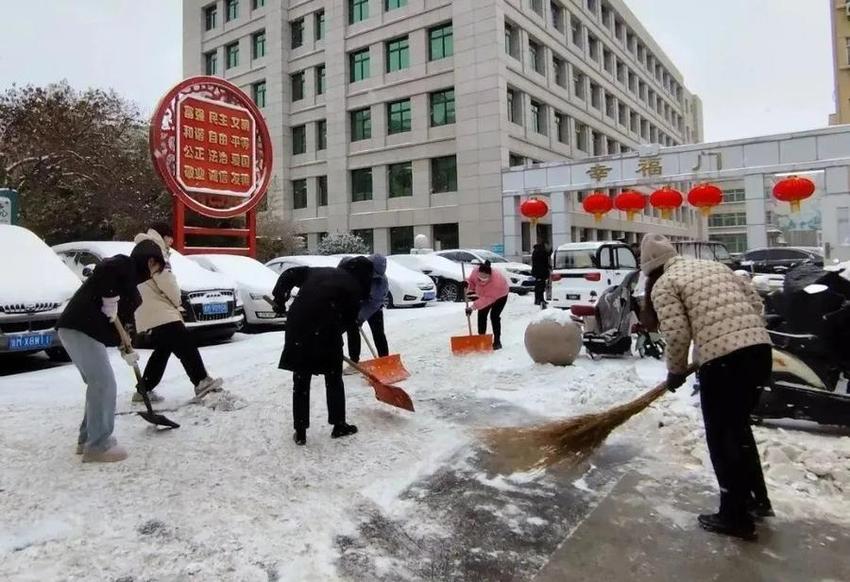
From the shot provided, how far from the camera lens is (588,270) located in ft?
38.2

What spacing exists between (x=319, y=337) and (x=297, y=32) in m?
35.4

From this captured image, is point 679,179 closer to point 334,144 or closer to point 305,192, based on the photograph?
point 334,144

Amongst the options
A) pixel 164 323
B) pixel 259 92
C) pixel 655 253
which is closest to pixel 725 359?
pixel 655 253

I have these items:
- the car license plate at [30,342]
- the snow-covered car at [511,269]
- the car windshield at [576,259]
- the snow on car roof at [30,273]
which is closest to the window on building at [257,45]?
the snow-covered car at [511,269]

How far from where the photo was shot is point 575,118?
34.7 meters

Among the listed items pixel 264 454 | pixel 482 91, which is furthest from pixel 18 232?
pixel 482 91

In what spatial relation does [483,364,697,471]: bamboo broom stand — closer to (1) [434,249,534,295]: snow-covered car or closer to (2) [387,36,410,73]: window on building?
(1) [434,249,534,295]: snow-covered car

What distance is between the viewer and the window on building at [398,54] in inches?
1206

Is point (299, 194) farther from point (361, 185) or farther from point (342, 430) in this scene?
point (342, 430)

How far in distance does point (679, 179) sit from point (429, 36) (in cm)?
1494

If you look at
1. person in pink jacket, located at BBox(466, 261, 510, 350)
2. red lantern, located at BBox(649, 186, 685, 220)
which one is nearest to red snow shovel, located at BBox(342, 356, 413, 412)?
person in pink jacket, located at BBox(466, 261, 510, 350)

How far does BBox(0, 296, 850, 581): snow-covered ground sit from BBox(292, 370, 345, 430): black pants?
180 millimetres

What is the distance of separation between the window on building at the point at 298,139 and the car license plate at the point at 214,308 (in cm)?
2738

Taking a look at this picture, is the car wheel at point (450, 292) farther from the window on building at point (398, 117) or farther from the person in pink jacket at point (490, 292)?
A: the window on building at point (398, 117)
